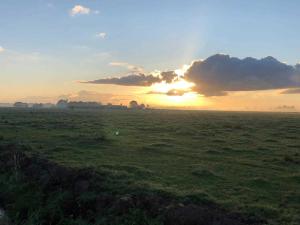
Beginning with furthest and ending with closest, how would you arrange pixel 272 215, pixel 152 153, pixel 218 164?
pixel 152 153 < pixel 218 164 < pixel 272 215

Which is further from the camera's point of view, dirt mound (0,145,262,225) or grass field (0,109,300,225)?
grass field (0,109,300,225)

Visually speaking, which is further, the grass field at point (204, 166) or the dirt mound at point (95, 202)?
the grass field at point (204, 166)

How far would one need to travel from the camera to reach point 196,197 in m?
16.0

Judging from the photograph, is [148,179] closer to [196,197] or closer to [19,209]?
[196,197]

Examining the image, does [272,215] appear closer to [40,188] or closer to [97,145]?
[40,188]

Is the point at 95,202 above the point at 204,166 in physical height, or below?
below

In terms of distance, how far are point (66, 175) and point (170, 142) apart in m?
16.0

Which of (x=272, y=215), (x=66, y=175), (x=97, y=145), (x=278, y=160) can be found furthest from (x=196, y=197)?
(x=97, y=145)

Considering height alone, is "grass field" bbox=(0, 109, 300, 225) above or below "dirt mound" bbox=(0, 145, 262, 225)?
above

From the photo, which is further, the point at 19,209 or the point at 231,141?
the point at 231,141

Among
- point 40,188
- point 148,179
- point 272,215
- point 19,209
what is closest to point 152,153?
point 148,179

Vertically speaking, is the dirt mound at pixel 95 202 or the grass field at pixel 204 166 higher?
the grass field at pixel 204 166

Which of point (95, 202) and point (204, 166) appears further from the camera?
point (204, 166)

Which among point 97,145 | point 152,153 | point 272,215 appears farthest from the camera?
point 97,145
